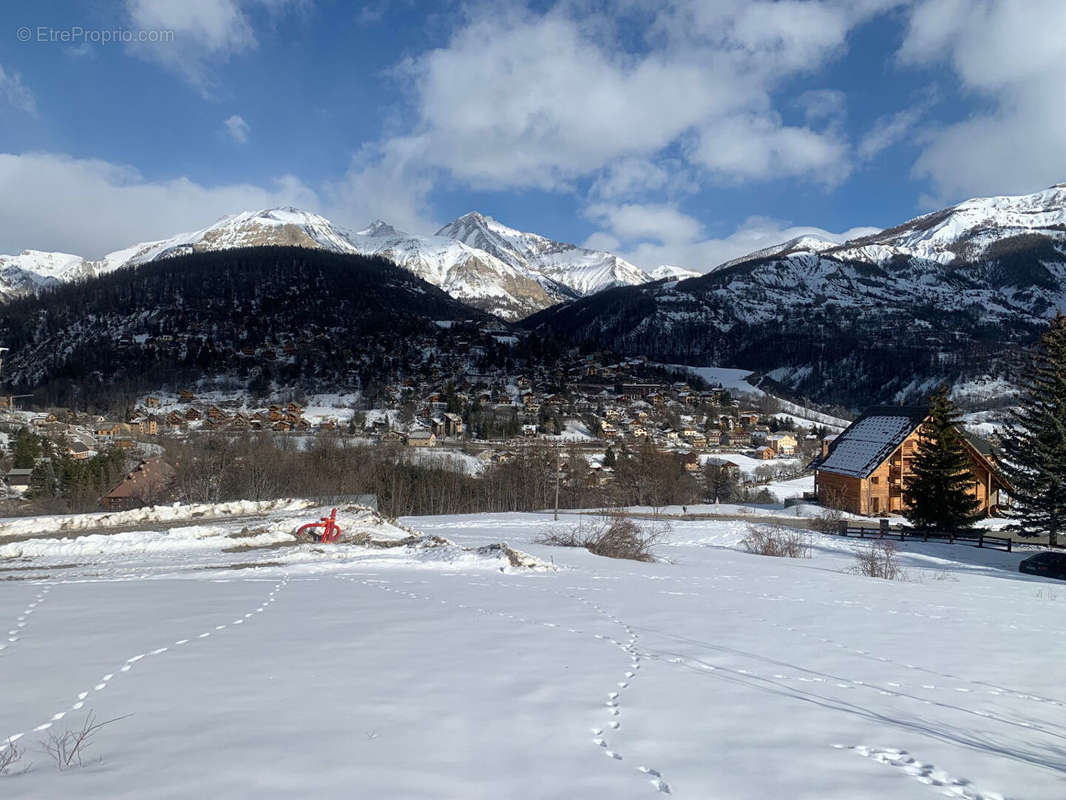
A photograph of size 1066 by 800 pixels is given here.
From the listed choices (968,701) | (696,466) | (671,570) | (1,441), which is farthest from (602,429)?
(968,701)

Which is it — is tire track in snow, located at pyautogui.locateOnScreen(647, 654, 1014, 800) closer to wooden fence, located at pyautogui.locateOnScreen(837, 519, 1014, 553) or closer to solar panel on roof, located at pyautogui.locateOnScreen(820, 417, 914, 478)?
wooden fence, located at pyautogui.locateOnScreen(837, 519, 1014, 553)

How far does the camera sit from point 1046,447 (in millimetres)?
28734

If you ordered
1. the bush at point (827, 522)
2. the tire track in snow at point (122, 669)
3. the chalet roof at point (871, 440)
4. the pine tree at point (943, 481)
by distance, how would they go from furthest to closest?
the chalet roof at point (871, 440), the bush at point (827, 522), the pine tree at point (943, 481), the tire track in snow at point (122, 669)

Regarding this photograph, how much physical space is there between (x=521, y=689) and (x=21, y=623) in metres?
6.87

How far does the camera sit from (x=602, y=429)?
298ft

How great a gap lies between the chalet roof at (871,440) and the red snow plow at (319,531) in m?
33.0

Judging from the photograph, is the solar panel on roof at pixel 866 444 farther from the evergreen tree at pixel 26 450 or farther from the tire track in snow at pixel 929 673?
the evergreen tree at pixel 26 450

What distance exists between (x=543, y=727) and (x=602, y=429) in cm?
8677

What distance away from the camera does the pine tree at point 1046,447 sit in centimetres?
2848

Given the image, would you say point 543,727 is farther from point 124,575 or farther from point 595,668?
point 124,575

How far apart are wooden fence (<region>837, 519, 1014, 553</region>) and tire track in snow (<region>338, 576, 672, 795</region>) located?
2371 cm

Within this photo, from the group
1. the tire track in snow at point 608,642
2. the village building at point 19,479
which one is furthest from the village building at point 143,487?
the tire track in snow at point 608,642

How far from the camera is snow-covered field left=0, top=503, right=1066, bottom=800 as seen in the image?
12.9ft

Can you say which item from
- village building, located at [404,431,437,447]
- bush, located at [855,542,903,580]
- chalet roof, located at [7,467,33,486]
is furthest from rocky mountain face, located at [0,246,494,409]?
bush, located at [855,542,903,580]
